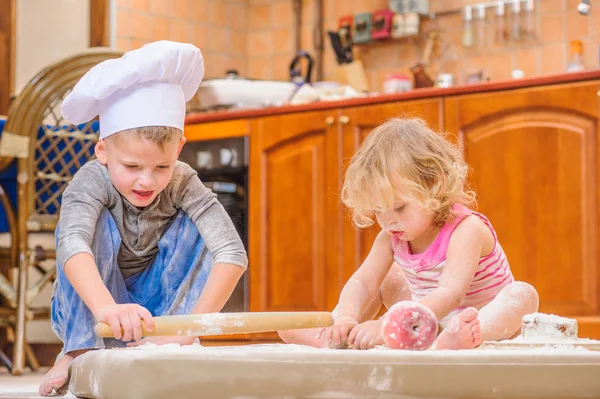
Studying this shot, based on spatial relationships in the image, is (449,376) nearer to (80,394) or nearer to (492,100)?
(80,394)

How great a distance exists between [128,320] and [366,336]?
396 mm

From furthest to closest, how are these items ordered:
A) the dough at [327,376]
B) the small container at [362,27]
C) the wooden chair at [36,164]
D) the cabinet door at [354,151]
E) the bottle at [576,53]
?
the small container at [362,27], the bottle at [576,53], the cabinet door at [354,151], the wooden chair at [36,164], the dough at [327,376]

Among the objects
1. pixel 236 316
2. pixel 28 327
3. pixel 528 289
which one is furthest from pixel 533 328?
pixel 28 327

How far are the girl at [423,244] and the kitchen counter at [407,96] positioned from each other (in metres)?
1.01

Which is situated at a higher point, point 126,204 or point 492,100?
point 492,100

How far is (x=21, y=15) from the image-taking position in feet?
11.8

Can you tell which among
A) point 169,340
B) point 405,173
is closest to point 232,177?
point 405,173

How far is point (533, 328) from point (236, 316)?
0.50 m

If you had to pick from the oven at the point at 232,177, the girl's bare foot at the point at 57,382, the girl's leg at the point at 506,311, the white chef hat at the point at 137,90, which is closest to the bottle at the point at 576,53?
the oven at the point at 232,177

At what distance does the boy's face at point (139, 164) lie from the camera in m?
1.67

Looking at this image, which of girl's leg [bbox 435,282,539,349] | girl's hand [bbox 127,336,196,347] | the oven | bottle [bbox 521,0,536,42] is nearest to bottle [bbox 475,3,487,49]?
bottle [bbox 521,0,536,42]

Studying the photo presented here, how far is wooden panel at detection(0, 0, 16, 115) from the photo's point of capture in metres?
3.52

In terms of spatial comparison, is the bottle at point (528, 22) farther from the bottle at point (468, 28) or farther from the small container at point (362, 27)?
the small container at point (362, 27)

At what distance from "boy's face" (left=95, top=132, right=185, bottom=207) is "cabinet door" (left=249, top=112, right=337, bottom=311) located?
153cm
